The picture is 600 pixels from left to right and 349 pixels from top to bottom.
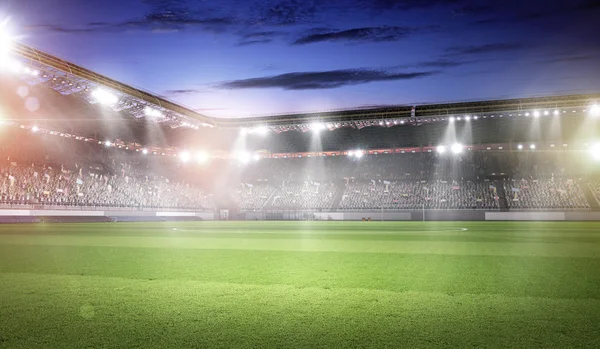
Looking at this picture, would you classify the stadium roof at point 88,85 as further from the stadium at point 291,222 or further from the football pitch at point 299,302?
the football pitch at point 299,302

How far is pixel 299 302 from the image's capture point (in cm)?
595

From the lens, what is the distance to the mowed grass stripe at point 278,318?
4.20 meters

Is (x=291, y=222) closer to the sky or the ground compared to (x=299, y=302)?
closer to the ground

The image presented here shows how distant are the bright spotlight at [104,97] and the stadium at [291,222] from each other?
185mm

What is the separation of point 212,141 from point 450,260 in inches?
1570

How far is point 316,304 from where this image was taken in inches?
229

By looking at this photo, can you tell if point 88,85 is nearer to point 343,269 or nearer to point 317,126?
point 317,126

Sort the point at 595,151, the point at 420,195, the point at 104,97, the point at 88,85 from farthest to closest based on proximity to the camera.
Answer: the point at 420,195 < the point at 595,151 < the point at 104,97 < the point at 88,85

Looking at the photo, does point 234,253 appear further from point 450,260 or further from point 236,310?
point 236,310

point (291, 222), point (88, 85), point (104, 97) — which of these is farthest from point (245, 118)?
point (88, 85)

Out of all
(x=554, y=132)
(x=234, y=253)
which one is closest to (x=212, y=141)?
(x=554, y=132)

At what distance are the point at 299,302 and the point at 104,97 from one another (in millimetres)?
28634

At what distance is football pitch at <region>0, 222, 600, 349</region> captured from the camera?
4.30m

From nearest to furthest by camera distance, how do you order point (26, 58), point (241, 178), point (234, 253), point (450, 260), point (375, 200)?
point (450, 260) < point (234, 253) < point (26, 58) < point (375, 200) < point (241, 178)
